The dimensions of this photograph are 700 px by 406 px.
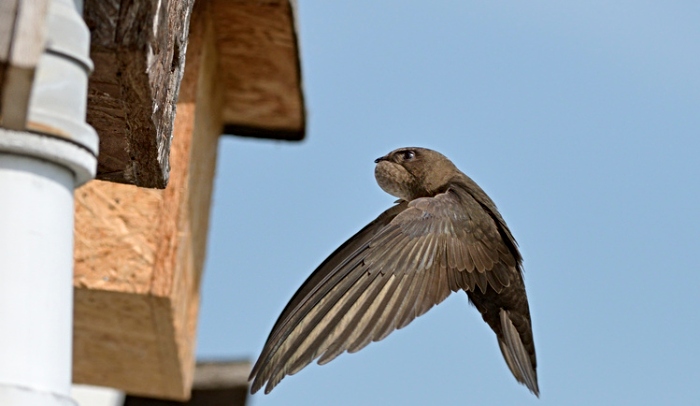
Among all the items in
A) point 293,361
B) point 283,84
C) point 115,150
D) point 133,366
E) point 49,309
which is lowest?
point 133,366

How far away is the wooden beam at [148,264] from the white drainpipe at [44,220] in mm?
1901

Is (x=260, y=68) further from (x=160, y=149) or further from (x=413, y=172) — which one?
(x=160, y=149)

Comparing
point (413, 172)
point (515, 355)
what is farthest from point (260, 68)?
point (515, 355)

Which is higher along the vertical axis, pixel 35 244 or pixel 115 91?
pixel 115 91

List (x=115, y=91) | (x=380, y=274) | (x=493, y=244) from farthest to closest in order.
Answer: (x=493, y=244)
(x=380, y=274)
(x=115, y=91)

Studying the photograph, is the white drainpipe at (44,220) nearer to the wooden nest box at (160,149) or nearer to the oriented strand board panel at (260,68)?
the wooden nest box at (160,149)

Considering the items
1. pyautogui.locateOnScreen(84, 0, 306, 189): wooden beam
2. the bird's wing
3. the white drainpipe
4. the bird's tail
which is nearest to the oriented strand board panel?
the bird's wing

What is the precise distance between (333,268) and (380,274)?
0.70ft

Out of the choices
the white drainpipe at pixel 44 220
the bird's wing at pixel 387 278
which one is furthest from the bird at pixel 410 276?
the white drainpipe at pixel 44 220

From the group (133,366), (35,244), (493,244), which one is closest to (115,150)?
(35,244)

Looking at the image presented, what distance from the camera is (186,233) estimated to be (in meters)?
3.84

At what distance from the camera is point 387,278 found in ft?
10.4

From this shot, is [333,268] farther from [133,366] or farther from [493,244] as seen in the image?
[133,366]

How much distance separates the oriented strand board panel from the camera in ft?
13.5
